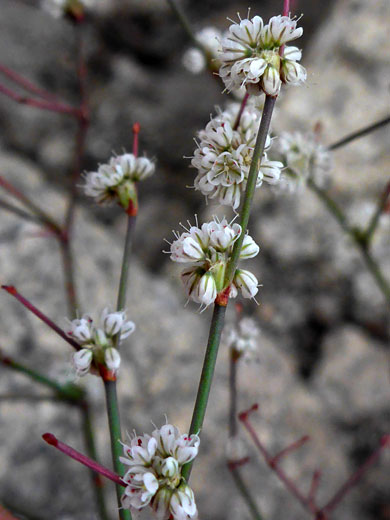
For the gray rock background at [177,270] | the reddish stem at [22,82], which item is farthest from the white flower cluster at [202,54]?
the gray rock background at [177,270]

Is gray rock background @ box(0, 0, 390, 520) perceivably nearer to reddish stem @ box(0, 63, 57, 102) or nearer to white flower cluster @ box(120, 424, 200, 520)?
reddish stem @ box(0, 63, 57, 102)

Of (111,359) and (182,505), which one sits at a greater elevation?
(111,359)

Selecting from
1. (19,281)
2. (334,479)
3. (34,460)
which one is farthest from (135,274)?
(334,479)

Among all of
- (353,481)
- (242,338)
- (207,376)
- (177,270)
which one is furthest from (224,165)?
(177,270)

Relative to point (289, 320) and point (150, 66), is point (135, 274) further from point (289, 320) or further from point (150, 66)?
point (150, 66)

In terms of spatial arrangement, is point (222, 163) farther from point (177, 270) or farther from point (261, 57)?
point (177, 270)

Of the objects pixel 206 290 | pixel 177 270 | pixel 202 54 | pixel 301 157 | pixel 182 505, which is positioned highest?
pixel 177 270
